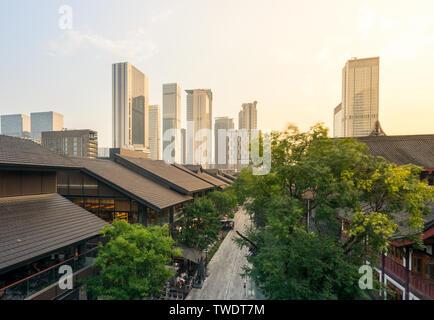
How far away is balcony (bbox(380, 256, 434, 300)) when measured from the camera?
1044 centimetres

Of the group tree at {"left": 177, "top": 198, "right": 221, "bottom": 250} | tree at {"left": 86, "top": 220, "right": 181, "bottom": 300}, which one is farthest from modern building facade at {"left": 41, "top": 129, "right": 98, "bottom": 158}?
tree at {"left": 86, "top": 220, "right": 181, "bottom": 300}

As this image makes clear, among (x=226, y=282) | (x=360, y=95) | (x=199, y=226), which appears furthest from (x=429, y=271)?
(x=360, y=95)

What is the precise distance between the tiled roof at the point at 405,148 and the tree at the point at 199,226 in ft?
58.2

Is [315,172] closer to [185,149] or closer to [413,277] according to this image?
[413,277]

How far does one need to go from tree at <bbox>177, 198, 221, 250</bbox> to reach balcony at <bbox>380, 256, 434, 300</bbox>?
47.9 feet

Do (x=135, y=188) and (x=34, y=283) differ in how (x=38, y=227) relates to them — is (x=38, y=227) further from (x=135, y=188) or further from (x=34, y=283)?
(x=135, y=188)

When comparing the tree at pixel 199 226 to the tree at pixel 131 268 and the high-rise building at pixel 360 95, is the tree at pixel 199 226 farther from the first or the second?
the high-rise building at pixel 360 95

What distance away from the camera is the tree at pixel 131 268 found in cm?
947

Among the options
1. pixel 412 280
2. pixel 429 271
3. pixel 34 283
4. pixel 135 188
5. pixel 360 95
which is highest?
pixel 360 95

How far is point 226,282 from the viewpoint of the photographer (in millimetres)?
19609

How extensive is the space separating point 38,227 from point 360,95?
625 feet

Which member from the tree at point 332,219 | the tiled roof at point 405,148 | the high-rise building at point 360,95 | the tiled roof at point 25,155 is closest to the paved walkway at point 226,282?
the tree at point 332,219

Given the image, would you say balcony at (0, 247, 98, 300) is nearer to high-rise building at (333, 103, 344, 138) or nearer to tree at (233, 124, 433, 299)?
tree at (233, 124, 433, 299)

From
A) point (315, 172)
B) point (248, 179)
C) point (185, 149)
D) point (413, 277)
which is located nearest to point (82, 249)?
point (248, 179)
